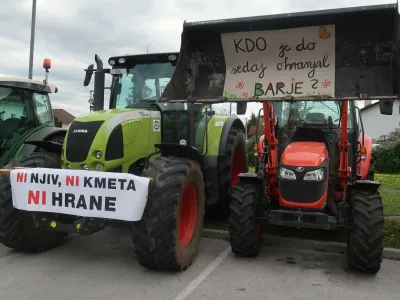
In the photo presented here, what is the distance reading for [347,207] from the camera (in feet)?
16.4

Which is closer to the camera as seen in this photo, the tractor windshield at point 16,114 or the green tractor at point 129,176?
the green tractor at point 129,176

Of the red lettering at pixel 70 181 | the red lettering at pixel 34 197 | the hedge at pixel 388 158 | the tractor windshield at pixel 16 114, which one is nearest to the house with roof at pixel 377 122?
the hedge at pixel 388 158

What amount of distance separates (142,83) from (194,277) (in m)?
2.88

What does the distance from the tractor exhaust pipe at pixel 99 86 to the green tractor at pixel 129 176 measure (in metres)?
0.01

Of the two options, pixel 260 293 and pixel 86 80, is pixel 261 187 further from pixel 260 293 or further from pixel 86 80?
pixel 86 80

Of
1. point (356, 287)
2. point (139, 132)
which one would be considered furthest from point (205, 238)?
point (356, 287)

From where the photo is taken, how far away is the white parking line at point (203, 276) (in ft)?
13.6

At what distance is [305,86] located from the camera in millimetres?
4906

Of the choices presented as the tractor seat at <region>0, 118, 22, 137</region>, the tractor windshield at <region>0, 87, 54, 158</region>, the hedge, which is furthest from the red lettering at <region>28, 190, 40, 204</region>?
the hedge

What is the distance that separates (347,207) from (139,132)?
8.81 ft

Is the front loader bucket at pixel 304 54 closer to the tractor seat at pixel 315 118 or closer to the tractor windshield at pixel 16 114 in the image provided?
the tractor seat at pixel 315 118

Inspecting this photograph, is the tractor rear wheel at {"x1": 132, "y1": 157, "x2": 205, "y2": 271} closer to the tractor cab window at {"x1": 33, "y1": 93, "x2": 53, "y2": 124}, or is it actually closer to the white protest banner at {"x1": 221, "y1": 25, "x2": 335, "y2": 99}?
the white protest banner at {"x1": 221, "y1": 25, "x2": 335, "y2": 99}

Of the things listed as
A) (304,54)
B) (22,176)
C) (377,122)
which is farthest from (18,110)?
(377,122)

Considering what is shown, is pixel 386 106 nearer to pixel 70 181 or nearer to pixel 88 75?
pixel 70 181
